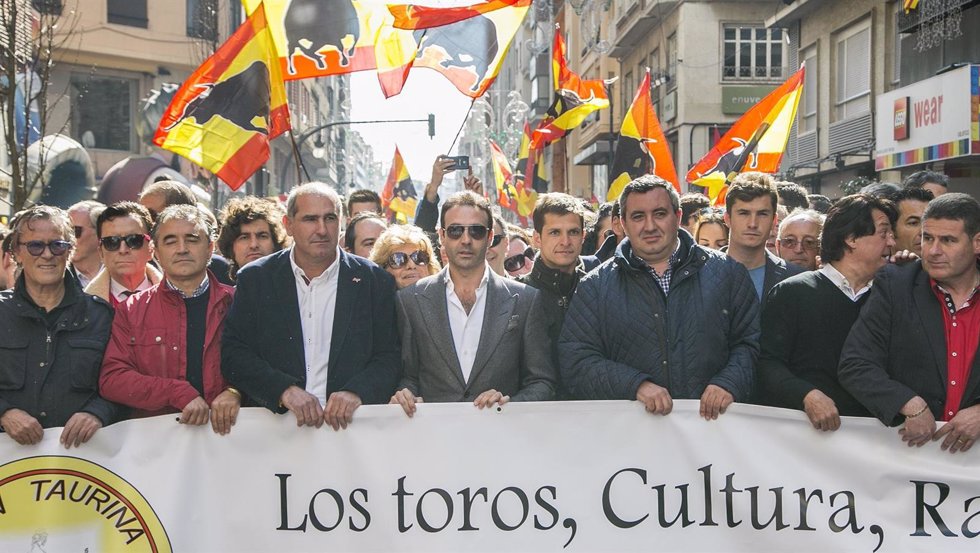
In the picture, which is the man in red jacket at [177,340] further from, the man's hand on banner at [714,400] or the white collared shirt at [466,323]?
the man's hand on banner at [714,400]

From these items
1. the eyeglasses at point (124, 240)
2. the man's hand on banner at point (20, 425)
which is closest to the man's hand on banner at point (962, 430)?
the man's hand on banner at point (20, 425)

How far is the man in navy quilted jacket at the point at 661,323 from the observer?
4414 mm


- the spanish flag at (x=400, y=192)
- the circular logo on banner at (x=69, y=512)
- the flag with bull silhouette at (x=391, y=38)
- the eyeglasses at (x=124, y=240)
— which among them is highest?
the flag with bull silhouette at (x=391, y=38)

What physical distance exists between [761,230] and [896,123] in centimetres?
1480

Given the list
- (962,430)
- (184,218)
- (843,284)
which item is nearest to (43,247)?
(184,218)

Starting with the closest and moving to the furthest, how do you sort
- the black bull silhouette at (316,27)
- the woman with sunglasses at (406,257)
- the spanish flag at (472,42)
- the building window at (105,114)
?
the woman with sunglasses at (406,257)
the black bull silhouette at (316,27)
the spanish flag at (472,42)
the building window at (105,114)

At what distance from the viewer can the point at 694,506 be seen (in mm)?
4398

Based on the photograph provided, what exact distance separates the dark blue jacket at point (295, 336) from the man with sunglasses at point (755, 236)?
6.38ft

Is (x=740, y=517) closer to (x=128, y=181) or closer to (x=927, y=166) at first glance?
(x=128, y=181)

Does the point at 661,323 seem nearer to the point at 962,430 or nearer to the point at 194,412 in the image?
the point at 962,430

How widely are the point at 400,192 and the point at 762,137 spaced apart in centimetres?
959

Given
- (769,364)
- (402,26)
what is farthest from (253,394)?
(402,26)

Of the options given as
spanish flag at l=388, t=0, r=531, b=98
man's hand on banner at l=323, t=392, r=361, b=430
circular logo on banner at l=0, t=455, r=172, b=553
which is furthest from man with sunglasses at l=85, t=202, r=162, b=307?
spanish flag at l=388, t=0, r=531, b=98

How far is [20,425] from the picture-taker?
429 cm
